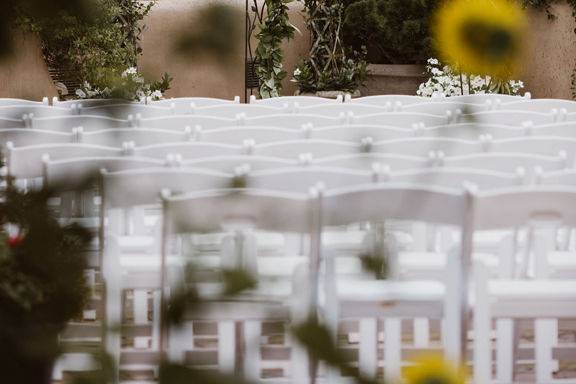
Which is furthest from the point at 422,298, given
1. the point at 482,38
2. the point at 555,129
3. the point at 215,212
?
the point at 482,38

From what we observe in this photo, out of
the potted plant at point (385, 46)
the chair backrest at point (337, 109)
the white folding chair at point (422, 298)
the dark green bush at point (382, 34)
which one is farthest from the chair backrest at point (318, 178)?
the potted plant at point (385, 46)

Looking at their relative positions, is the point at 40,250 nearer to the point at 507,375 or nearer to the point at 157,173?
the point at 157,173

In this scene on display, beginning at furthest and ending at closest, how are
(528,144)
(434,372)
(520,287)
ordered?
(528,144) < (520,287) < (434,372)

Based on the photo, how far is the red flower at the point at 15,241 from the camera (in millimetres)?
465

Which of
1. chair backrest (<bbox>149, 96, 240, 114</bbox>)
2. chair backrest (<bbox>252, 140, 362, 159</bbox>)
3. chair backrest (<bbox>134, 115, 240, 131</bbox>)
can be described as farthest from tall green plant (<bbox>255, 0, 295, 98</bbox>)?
chair backrest (<bbox>252, 140, 362, 159</bbox>)

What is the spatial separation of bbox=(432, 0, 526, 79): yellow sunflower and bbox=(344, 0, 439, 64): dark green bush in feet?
34.9

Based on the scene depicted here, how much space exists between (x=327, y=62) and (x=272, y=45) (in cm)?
170

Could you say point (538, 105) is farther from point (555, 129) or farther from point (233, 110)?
point (233, 110)

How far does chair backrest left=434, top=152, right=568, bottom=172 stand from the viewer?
3.51 m

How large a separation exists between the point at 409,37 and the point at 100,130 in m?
11.8

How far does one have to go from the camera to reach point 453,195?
2596mm

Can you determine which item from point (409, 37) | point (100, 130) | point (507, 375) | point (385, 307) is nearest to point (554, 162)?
point (507, 375)

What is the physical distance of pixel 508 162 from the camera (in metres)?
3.59

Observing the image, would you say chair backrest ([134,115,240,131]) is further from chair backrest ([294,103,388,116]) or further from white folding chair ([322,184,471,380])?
white folding chair ([322,184,471,380])
